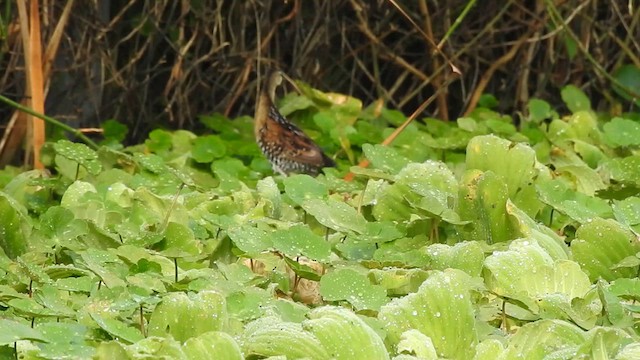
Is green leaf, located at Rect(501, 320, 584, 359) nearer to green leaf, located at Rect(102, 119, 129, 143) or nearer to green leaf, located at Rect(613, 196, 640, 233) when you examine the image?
green leaf, located at Rect(613, 196, 640, 233)

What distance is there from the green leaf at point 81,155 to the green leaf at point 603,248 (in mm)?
1446

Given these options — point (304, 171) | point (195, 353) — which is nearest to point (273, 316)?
point (195, 353)

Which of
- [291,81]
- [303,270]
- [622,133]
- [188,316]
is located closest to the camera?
[188,316]

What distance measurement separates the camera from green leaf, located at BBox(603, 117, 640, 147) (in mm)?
4758

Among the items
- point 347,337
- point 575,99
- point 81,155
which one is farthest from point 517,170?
point 575,99

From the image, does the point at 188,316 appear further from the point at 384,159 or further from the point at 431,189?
the point at 384,159

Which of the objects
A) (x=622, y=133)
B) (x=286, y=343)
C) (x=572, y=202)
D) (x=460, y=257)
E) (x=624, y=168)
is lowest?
(x=622, y=133)

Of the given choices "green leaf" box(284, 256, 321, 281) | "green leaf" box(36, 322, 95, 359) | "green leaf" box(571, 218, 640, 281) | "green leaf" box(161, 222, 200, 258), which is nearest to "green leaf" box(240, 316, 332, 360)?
"green leaf" box(36, 322, 95, 359)

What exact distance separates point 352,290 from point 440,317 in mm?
286

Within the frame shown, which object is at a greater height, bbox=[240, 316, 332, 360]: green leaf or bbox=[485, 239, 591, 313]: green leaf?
bbox=[240, 316, 332, 360]: green leaf

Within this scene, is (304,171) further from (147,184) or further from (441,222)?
(441,222)

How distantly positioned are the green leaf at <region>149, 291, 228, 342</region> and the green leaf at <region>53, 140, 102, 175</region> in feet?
4.70

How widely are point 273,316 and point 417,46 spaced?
3.41 meters

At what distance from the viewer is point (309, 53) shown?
5.52 metres
